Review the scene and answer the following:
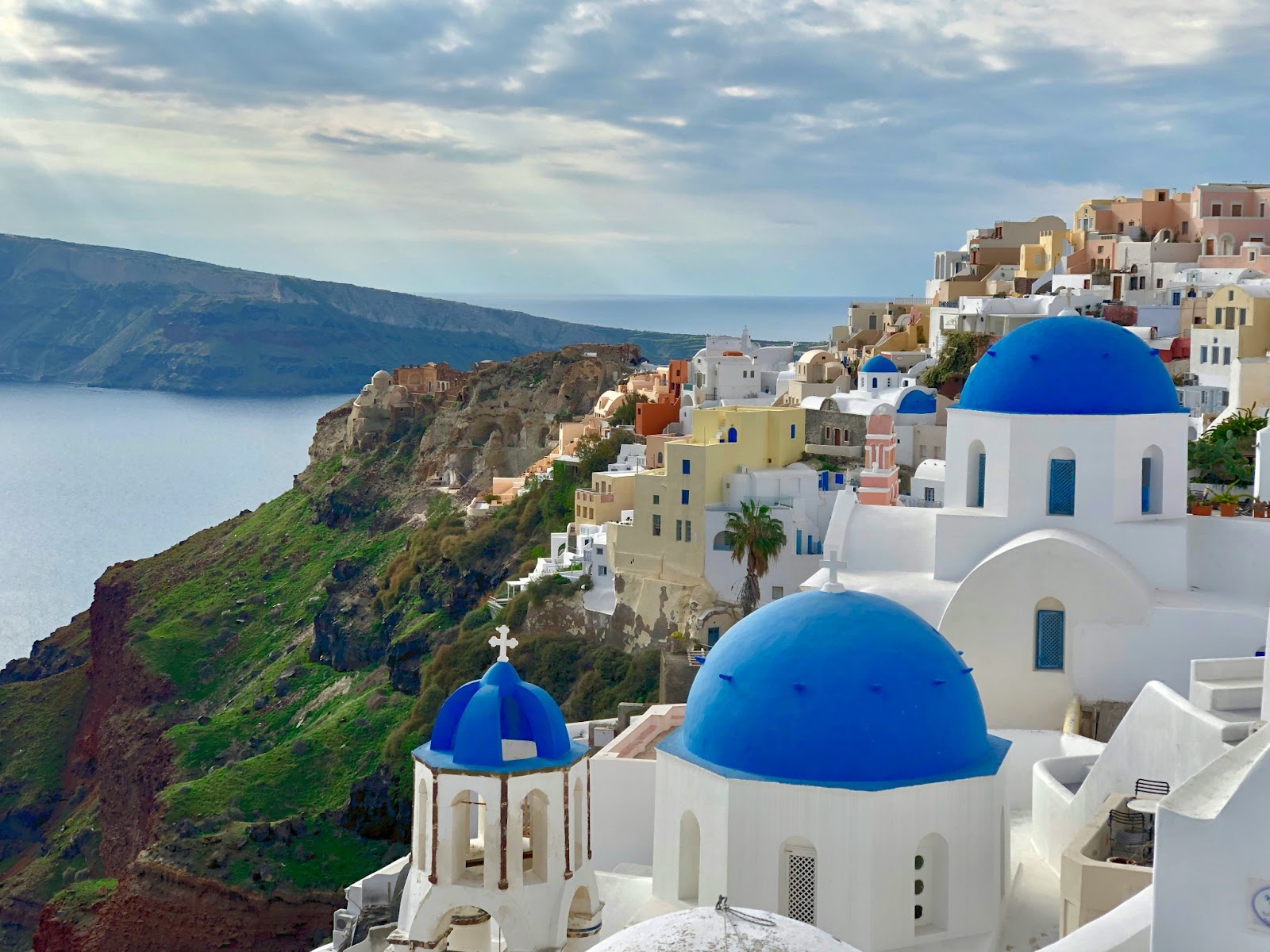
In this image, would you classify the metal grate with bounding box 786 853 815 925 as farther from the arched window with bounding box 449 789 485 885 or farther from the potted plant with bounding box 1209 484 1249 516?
the potted plant with bounding box 1209 484 1249 516

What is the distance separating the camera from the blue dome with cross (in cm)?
1357

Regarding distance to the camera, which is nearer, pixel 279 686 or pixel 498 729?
pixel 498 729

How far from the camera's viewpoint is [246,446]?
152500 millimetres

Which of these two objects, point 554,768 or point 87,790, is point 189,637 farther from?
point 554,768

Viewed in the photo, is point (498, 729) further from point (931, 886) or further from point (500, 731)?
point (931, 886)

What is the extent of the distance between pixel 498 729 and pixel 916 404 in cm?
2967

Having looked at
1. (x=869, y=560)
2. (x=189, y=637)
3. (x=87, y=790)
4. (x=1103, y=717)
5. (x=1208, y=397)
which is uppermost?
(x=1208, y=397)

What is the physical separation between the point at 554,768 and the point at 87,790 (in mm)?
55423

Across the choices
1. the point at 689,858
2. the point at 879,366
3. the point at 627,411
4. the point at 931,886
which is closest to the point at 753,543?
the point at 879,366

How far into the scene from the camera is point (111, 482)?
439ft

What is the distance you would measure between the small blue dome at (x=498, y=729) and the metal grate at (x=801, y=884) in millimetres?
2045

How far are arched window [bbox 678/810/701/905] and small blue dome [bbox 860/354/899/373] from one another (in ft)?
106

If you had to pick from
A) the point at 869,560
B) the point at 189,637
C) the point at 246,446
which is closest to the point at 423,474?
the point at 189,637

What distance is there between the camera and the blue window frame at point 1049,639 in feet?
64.7
